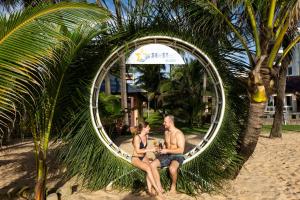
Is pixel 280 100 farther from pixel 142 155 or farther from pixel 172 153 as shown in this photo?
pixel 142 155

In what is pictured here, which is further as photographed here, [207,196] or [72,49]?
[207,196]

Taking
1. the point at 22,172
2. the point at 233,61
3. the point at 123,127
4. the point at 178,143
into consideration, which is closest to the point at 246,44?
the point at 233,61

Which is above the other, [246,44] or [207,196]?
[246,44]

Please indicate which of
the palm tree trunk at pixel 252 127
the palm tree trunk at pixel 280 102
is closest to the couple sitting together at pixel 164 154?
the palm tree trunk at pixel 252 127

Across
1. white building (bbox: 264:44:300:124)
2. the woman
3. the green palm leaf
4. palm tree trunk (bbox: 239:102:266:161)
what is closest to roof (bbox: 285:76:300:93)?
white building (bbox: 264:44:300:124)

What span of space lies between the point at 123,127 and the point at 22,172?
369 inches

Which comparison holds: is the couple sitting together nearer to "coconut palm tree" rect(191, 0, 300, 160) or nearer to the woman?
the woman

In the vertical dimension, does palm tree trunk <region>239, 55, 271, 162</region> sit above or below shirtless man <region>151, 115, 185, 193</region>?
above

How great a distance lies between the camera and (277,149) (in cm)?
1295

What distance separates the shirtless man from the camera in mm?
6809

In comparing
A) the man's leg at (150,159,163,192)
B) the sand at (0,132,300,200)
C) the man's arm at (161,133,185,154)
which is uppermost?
the man's arm at (161,133,185,154)

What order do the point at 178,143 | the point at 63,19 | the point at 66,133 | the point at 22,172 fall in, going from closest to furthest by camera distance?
1. the point at 63,19
2. the point at 178,143
3. the point at 66,133
4. the point at 22,172

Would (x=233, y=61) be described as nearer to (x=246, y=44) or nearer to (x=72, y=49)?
(x=246, y=44)

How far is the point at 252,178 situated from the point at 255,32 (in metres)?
3.04
